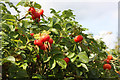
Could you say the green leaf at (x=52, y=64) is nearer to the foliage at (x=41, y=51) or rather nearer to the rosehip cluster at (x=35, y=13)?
the foliage at (x=41, y=51)

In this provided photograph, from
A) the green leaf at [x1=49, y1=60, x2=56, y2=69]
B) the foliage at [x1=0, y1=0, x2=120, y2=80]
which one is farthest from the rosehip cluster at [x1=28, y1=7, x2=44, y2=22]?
the green leaf at [x1=49, y1=60, x2=56, y2=69]

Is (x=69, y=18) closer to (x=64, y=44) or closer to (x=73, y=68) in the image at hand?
(x=64, y=44)

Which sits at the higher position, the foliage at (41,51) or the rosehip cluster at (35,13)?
the rosehip cluster at (35,13)

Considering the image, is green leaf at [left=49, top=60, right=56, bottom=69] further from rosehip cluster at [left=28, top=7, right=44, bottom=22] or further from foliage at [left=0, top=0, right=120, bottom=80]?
rosehip cluster at [left=28, top=7, right=44, bottom=22]

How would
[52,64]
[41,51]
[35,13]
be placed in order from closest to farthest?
[52,64]
[41,51]
[35,13]

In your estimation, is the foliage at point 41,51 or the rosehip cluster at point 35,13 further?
the rosehip cluster at point 35,13

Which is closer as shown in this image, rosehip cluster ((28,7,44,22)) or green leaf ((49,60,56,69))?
green leaf ((49,60,56,69))

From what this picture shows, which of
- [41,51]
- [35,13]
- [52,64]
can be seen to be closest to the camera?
[52,64]

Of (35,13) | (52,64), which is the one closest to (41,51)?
(52,64)

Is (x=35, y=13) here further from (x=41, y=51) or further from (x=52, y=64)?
(x=52, y=64)

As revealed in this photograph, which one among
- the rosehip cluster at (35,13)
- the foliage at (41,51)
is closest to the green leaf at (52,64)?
the foliage at (41,51)

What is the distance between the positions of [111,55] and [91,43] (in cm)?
81

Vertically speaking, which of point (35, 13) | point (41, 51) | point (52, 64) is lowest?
point (52, 64)

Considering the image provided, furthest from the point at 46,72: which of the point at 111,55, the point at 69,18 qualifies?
the point at 111,55
